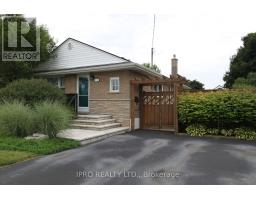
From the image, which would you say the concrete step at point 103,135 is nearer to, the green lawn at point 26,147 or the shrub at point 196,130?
the green lawn at point 26,147

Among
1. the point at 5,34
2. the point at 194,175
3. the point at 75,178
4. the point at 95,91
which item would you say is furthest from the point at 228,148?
the point at 5,34

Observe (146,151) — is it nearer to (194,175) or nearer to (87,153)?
(87,153)

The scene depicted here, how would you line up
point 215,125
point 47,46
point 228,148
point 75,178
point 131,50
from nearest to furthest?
point 75,178 < point 228,148 < point 215,125 < point 47,46 < point 131,50

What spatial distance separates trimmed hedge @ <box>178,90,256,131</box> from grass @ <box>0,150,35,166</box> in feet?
21.1

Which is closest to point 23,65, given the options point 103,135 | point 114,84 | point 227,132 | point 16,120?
point 114,84

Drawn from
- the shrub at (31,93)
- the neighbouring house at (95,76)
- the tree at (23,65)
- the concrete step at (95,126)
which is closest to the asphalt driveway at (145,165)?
the concrete step at (95,126)

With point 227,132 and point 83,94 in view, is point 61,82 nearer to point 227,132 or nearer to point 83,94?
point 83,94

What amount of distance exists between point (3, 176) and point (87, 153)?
2.69 m

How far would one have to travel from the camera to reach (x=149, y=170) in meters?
6.25

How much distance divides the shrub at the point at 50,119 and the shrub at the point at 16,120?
458 mm

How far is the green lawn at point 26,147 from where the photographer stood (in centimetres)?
728

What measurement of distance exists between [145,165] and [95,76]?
327 inches

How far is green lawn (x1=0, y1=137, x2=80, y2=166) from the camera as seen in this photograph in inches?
287

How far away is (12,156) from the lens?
728cm
